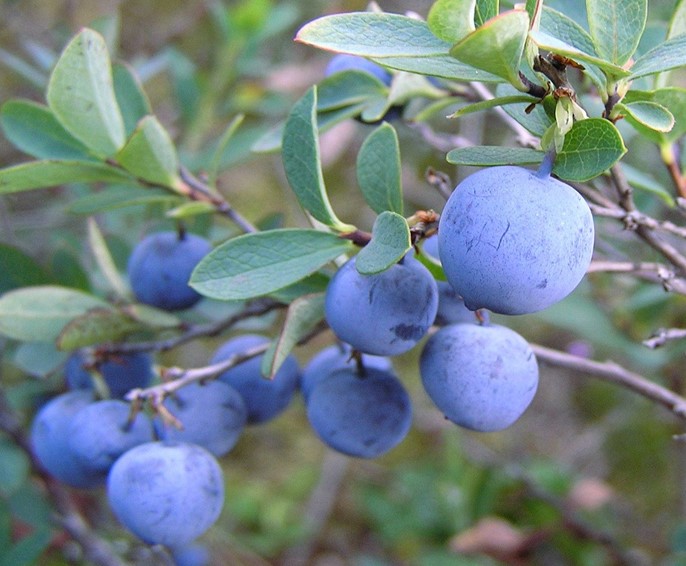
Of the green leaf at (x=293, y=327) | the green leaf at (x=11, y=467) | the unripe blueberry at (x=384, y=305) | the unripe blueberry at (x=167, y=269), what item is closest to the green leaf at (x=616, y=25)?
the unripe blueberry at (x=384, y=305)

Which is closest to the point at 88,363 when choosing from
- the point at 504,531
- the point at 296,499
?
the point at 504,531

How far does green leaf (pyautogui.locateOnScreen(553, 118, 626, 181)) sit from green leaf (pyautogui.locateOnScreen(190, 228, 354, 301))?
0.72ft

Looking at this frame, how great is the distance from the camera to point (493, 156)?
22.6 inches

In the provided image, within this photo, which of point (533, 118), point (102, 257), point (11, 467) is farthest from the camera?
point (11, 467)

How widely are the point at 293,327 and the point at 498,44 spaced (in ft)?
1.06

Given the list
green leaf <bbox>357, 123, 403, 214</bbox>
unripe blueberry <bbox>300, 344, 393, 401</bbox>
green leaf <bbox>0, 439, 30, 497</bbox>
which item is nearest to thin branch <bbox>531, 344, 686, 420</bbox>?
unripe blueberry <bbox>300, 344, 393, 401</bbox>

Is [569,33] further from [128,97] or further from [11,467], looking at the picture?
[11,467]

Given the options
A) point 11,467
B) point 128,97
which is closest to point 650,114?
point 128,97

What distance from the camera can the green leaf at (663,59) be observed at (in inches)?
20.9

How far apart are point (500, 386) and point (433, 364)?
6 centimetres

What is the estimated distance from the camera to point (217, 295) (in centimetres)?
64

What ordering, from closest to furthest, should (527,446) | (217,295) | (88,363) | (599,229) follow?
(217,295) < (88,363) < (599,229) < (527,446)

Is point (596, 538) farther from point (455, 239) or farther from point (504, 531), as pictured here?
point (455, 239)

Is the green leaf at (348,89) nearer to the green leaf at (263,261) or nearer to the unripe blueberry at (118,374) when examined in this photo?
the green leaf at (263,261)
